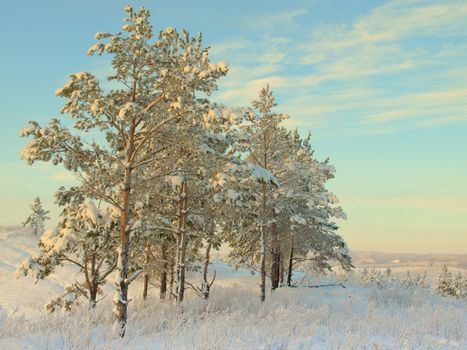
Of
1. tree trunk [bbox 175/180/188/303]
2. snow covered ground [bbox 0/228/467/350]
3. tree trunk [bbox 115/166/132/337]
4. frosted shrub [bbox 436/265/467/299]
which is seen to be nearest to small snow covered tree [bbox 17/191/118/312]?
tree trunk [bbox 115/166/132/337]

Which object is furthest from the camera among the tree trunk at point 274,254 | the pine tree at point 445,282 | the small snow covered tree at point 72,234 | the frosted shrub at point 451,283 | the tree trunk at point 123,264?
the pine tree at point 445,282

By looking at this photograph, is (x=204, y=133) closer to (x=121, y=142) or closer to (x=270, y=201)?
(x=121, y=142)

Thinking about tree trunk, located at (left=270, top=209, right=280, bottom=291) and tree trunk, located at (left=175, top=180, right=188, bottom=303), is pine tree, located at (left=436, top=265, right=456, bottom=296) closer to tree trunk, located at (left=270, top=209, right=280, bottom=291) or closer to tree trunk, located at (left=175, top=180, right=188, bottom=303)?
tree trunk, located at (left=270, top=209, right=280, bottom=291)

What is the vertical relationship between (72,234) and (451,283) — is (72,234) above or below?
above

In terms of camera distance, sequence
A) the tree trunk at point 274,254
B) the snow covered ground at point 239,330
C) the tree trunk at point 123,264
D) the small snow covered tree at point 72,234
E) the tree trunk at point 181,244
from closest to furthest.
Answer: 1. the snow covered ground at point 239,330
2. the small snow covered tree at point 72,234
3. the tree trunk at point 123,264
4. the tree trunk at point 181,244
5. the tree trunk at point 274,254

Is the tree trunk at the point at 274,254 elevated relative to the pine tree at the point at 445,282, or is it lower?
elevated

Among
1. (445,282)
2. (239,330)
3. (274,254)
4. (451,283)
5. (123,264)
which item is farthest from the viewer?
(451,283)

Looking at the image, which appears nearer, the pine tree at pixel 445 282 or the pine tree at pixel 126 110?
the pine tree at pixel 126 110

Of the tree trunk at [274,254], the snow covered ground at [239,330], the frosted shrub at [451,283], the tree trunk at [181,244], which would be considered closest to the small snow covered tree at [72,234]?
the snow covered ground at [239,330]

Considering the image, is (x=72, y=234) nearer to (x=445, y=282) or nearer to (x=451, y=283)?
(x=445, y=282)

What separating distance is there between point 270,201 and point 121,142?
12.0m

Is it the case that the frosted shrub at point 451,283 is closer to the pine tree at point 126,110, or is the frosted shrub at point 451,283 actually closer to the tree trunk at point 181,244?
the tree trunk at point 181,244

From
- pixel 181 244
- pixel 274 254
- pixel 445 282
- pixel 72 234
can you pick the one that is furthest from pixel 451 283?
pixel 72 234

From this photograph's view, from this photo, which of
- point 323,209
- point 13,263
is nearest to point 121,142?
point 323,209
